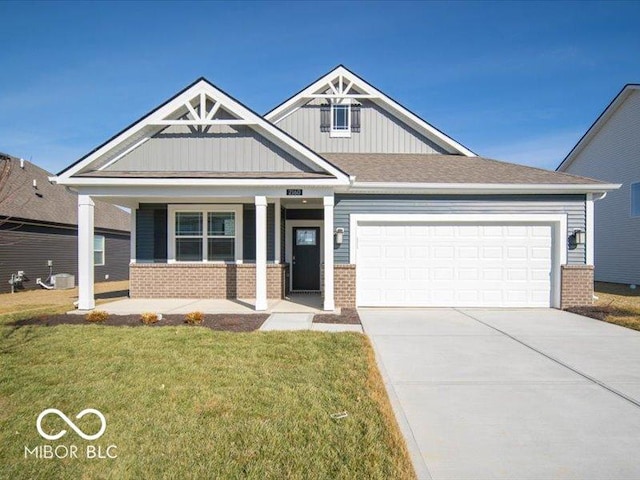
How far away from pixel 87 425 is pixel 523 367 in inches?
215

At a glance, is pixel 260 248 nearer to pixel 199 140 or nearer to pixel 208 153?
pixel 208 153

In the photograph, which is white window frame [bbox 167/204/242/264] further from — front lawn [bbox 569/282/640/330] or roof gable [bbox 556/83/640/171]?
roof gable [bbox 556/83/640/171]

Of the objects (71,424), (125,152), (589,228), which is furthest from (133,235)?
(589,228)

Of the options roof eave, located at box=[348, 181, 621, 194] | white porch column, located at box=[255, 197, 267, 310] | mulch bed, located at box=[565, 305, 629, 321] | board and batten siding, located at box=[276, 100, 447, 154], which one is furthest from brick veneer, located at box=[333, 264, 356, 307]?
mulch bed, located at box=[565, 305, 629, 321]

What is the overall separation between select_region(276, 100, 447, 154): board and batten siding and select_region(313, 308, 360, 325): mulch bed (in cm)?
676

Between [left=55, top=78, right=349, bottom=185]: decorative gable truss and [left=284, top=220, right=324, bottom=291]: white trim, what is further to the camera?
[left=284, top=220, right=324, bottom=291]: white trim

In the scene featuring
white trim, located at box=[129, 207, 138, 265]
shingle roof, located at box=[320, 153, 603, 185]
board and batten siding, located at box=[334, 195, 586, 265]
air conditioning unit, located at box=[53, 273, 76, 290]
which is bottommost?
air conditioning unit, located at box=[53, 273, 76, 290]

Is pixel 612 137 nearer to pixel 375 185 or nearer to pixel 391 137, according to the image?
pixel 391 137

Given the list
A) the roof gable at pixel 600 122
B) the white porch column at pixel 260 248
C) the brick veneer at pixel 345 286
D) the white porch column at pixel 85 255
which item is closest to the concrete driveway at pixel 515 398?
the brick veneer at pixel 345 286

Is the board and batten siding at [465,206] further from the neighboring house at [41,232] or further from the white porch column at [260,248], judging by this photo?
the neighboring house at [41,232]

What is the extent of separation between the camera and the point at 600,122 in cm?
1880

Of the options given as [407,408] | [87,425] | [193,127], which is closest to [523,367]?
[407,408]

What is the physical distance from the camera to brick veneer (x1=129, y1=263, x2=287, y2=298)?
1201 cm

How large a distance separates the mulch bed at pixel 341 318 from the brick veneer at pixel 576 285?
18.7 ft
